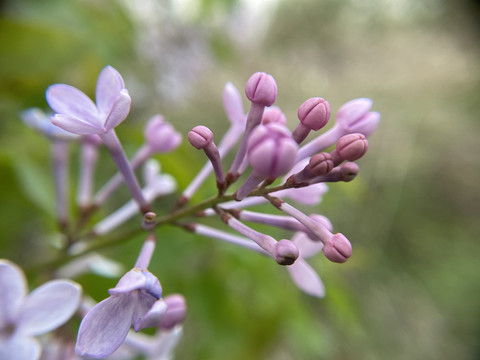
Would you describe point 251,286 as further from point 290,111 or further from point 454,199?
point 454,199

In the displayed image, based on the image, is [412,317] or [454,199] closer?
[412,317]

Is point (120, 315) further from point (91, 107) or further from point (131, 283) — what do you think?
point (91, 107)

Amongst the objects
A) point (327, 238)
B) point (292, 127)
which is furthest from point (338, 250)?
point (292, 127)

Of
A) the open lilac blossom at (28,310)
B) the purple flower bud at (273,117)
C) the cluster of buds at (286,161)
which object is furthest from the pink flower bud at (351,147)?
the open lilac blossom at (28,310)

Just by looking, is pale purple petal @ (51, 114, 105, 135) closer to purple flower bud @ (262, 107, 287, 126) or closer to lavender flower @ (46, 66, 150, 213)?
lavender flower @ (46, 66, 150, 213)

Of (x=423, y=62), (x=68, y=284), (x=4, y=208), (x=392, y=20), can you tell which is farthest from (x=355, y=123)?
(x=392, y=20)

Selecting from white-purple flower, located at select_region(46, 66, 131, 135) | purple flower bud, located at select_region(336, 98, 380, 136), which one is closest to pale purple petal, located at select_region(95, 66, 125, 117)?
white-purple flower, located at select_region(46, 66, 131, 135)

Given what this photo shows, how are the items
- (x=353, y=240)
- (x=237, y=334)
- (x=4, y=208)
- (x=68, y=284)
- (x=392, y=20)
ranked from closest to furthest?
1. (x=68, y=284)
2. (x=4, y=208)
3. (x=237, y=334)
4. (x=353, y=240)
5. (x=392, y=20)
